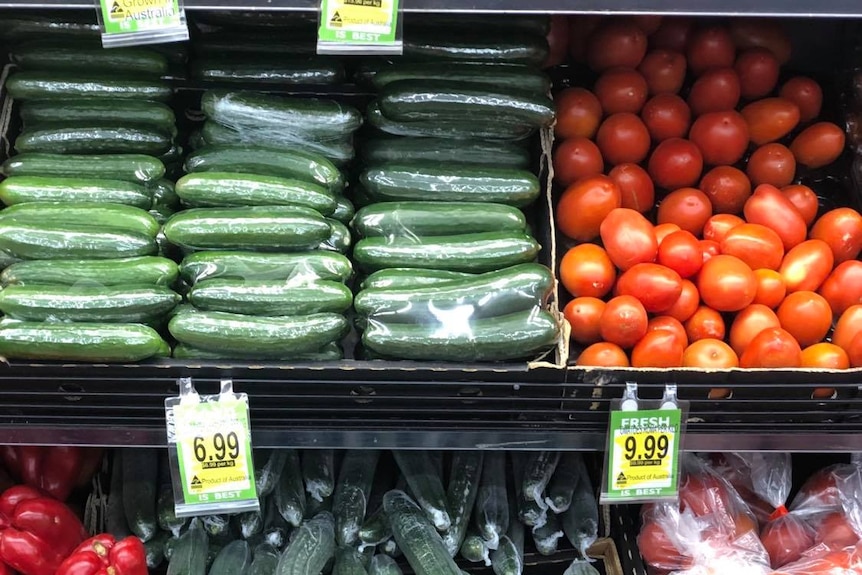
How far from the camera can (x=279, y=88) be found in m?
1.61

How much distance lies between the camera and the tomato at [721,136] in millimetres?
1639

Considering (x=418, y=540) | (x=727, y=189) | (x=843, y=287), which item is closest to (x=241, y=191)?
(x=418, y=540)

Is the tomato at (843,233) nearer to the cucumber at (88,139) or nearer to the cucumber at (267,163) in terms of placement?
the cucumber at (267,163)

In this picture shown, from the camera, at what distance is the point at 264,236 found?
1357 millimetres

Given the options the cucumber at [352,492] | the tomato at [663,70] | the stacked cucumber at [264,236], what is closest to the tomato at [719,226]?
the tomato at [663,70]

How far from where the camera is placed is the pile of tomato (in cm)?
139

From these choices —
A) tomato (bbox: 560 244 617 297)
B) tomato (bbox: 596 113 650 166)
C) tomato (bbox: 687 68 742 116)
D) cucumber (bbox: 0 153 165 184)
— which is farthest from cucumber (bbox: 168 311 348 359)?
tomato (bbox: 687 68 742 116)

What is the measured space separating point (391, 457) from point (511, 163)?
712 millimetres

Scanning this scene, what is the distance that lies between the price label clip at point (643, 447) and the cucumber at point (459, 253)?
0.31 metres

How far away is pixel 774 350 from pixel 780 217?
1.19ft

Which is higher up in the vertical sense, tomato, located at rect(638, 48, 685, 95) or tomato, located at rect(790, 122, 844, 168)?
tomato, located at rect(638, 48, 685, 95)

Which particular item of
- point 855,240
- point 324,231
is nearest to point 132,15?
point 324,231

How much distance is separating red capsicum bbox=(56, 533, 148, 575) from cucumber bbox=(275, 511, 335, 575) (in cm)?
26

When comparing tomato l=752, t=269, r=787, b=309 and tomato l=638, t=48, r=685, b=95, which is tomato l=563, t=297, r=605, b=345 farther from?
tomato l=638, t=48, r=685, b=95
